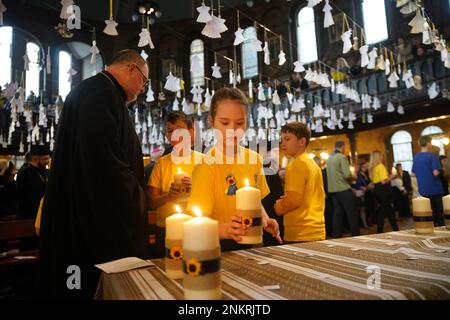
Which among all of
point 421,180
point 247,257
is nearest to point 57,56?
point 421,180

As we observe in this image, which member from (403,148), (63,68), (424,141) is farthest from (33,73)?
(403,148)

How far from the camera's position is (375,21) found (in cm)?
1334

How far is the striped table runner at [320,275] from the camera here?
0.80 metres

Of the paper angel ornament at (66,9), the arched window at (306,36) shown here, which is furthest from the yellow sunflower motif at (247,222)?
the arched window at (306,36)

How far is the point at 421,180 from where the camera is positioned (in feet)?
18.5

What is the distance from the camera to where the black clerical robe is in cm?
167

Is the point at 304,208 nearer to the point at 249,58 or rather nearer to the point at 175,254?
the point at 175,254

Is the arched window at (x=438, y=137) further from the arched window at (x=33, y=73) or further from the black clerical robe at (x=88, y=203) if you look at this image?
the arched window at (x=33, y=73)

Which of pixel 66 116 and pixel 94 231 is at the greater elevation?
pixel 66 116

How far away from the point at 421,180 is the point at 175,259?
5.81 meters

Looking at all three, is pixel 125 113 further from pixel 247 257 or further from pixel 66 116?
pixel 247 257

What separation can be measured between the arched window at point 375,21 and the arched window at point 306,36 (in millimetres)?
2334

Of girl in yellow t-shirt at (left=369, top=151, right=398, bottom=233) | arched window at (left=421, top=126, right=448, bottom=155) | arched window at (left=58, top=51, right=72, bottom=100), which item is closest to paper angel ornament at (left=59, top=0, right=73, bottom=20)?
girl in yellow t-shirt at (left=369, top=151, right=398, bottom=233)

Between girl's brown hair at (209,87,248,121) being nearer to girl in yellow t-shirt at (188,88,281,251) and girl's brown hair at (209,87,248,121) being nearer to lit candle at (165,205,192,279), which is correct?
girl in yellow t-shirt at (188,88,281,251)
